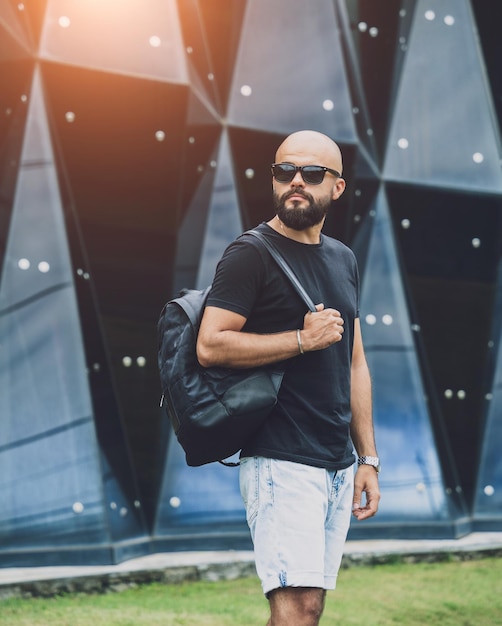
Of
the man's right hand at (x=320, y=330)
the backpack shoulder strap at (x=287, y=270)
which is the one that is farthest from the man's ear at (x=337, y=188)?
the man's right hand at (x=320, y=330)

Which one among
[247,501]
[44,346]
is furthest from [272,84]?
[247,501]

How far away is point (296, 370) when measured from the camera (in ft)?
11.0

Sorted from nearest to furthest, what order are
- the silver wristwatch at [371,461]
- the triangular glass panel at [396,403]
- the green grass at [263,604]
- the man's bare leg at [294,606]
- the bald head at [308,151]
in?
the man's bare leg at [294,606] < the bald head at [308,151] < the silver wristwatch at [371,461] < the green grass at [263,604] < the triangular glass panel at [396,403]

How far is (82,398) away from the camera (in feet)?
19.8

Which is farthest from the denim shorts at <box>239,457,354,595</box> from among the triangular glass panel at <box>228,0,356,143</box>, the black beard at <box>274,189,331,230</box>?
the triangular glass panel at <box>228,0,356,143</box>

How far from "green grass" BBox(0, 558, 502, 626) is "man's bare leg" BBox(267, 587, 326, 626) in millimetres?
2080

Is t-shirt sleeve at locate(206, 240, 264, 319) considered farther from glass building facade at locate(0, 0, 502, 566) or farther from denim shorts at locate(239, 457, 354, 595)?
glass building facade at locate(0, 0, 502, 566)

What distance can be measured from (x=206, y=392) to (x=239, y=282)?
339 mm

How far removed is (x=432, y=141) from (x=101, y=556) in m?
3.43

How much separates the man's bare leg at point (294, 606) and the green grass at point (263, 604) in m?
2.08

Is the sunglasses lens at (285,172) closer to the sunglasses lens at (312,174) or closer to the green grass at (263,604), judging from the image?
the sunglasses lens at (312,174)

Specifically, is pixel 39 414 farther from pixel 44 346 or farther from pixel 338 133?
pixel 338 133

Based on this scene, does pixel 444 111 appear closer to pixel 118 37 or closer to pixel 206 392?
pixel 118 37

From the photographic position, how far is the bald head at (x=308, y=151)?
11.2 ft
